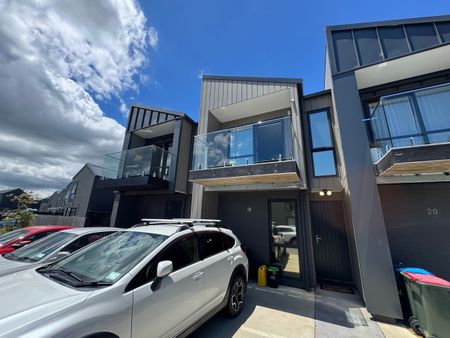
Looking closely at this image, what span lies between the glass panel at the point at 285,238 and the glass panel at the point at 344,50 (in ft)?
15.8

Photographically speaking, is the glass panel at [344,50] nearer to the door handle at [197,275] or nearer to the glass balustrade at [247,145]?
the glass balustrade at [247,145]

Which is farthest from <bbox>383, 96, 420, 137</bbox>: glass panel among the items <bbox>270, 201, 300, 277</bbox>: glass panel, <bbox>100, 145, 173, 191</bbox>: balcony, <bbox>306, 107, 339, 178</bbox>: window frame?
<bbox>100, 145, 173, 191</bbox>: balcony

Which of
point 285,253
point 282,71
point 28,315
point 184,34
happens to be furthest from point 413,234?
point 184,34

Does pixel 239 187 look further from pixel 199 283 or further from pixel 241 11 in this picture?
pixel 241 11

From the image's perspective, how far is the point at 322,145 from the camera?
22.1 feet

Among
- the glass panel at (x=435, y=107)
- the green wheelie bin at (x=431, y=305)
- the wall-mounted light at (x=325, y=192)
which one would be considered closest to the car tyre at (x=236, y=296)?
the green wheelie bin at (x=431, y=305)

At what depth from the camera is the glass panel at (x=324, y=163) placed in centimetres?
648

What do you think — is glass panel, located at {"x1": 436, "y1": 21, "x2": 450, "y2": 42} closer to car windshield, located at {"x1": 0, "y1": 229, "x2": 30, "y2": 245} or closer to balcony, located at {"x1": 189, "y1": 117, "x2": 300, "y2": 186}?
balcony, located at {"x1": 189, "y1": 117, "x2": 300, "y2": 186}

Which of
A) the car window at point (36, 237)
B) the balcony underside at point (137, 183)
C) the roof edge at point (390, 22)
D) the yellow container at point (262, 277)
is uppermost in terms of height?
the roof edge at point (390, 22)

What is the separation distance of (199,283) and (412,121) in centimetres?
611

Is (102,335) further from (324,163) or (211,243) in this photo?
(324,163)

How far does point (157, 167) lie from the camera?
8289 mm

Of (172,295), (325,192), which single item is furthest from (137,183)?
(325,192)

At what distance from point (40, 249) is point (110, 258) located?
331 cm
